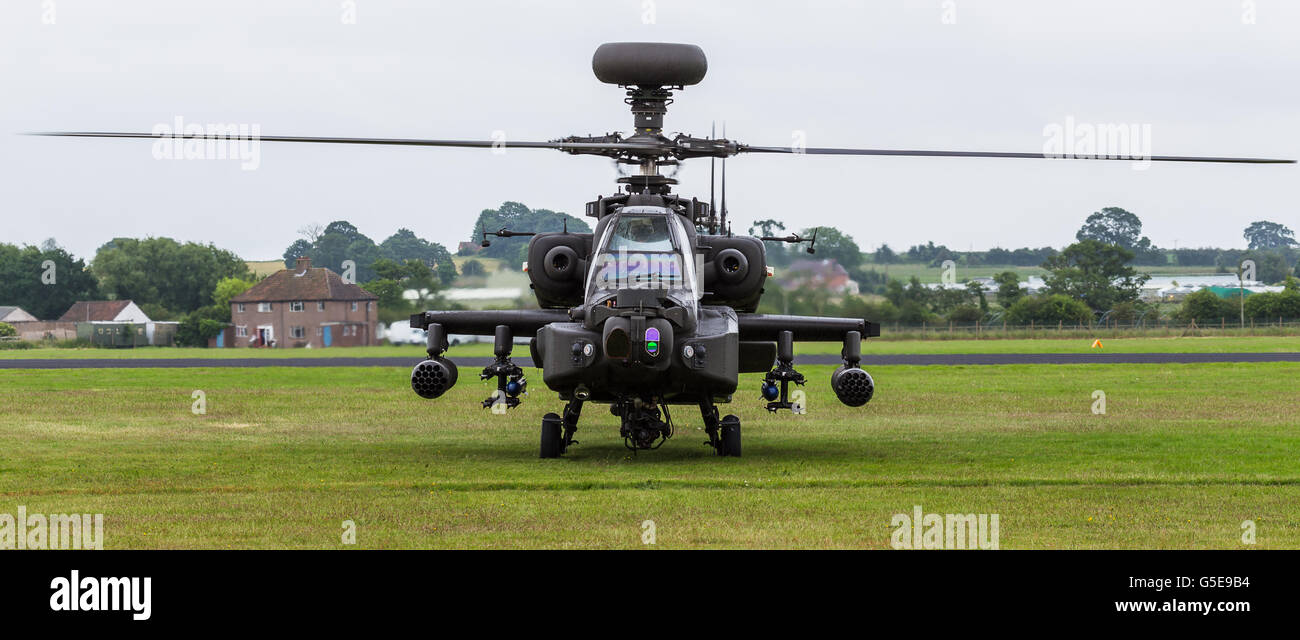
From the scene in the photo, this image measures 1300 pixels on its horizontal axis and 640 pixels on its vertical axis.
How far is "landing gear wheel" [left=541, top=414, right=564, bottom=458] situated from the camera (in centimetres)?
2298

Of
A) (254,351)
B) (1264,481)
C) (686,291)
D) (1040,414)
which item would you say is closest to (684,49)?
(686,291)

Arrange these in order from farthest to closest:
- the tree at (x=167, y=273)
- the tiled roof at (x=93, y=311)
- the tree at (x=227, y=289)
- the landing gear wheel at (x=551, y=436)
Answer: the tiled roof at (x=93, y=311)
the tree at (x=167, y=273)
the tree at (x=227, y=289)
the landing gear wheel at (x=551, y=436)

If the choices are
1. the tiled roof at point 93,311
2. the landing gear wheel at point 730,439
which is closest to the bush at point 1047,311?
the tiled roof at point 93,311

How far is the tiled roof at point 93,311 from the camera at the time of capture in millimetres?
81956

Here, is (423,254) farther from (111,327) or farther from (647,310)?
(111,327)

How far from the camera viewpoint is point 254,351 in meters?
74.9

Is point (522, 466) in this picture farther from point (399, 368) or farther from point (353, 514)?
point (399, 368)

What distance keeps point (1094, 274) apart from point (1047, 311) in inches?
262

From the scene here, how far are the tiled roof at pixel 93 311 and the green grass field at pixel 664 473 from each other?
149 feet

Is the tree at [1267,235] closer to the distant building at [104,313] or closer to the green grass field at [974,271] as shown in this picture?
the green grass field at [974,271]

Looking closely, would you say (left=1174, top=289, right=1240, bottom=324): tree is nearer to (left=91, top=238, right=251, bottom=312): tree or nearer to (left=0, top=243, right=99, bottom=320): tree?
(left=91, top=238, right=251, bottom=312): tree

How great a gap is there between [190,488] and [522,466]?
4.60m

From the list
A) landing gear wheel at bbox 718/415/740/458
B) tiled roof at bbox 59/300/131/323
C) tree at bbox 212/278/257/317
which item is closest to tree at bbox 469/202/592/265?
landing gear wheel at bbox 718/415/740/458

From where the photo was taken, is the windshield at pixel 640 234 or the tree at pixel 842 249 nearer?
the windshield at pixel 640 234
